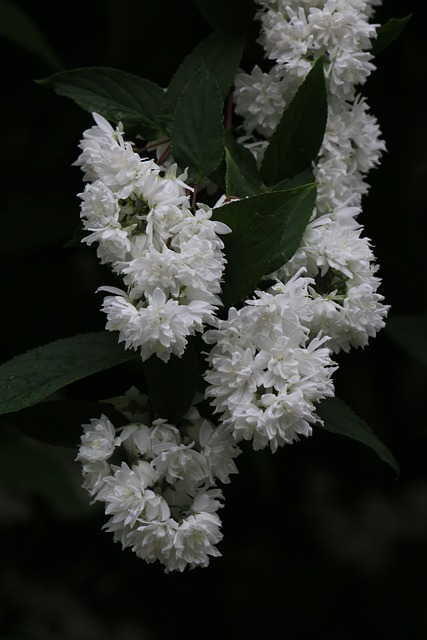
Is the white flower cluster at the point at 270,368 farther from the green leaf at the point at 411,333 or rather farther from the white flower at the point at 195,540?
the green leaf at the point at 411,333

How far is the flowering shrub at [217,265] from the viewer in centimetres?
116

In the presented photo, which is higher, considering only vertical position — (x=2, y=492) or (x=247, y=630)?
(x=2, y=492)

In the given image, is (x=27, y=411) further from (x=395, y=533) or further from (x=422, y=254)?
(x=395, y=533)

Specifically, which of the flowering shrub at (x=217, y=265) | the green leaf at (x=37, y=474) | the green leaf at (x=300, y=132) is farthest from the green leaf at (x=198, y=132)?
the green leaf at (x=37, y=474)

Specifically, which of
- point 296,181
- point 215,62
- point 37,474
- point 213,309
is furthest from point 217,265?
point 37,474

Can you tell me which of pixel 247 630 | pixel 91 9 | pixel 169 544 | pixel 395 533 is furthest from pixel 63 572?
pixel 169 544

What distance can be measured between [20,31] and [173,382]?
3.54ft

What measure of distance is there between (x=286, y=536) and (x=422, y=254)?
4.65 feet

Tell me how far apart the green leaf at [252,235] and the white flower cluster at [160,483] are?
227mm

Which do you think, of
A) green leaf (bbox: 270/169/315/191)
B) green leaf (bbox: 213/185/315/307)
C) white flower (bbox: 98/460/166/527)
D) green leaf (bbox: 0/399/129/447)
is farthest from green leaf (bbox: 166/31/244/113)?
white flower (bbox: 98/460/166/527)

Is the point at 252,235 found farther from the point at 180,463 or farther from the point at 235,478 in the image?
the point at 235,478

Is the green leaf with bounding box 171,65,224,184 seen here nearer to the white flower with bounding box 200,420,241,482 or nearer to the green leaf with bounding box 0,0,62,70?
the white flower with bounding box 200,420,241,482

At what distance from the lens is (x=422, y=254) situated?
349 cm

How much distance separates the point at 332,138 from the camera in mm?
1474
